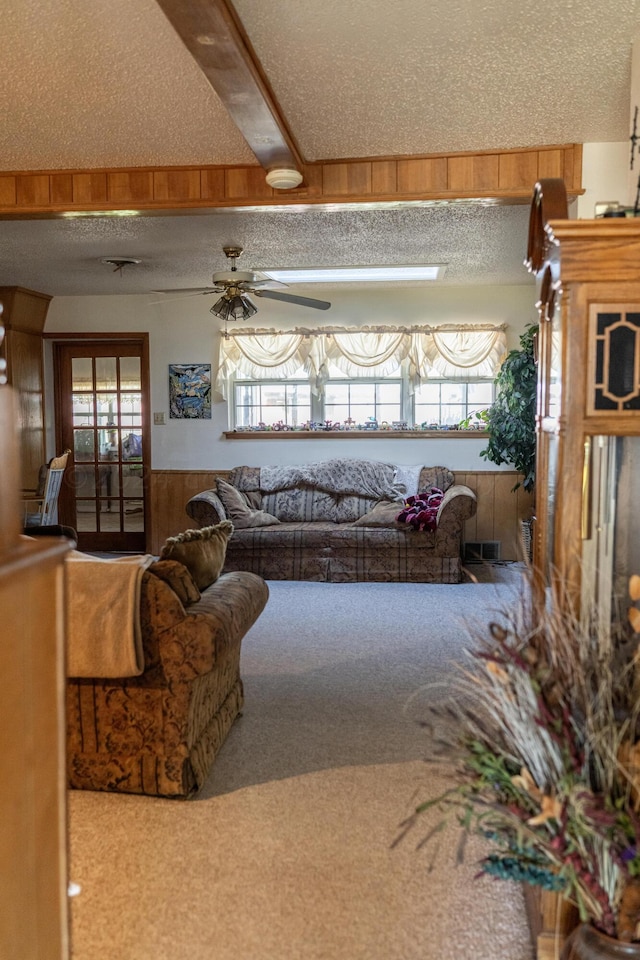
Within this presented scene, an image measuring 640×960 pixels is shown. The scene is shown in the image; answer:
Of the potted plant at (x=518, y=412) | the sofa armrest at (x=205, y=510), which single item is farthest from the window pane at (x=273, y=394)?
the potted plant at (x=518, y=412)

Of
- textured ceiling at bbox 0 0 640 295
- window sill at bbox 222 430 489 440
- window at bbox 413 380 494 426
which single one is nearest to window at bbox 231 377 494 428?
window at bbox 413 380 494 426

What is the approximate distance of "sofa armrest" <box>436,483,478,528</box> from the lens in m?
6.23

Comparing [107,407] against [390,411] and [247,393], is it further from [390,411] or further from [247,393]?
[390,411]

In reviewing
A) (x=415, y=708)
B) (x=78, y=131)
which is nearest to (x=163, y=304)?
(x=78, y=131)

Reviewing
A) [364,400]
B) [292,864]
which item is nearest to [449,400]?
[364,400]

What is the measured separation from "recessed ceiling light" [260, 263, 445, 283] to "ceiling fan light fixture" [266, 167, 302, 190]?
281 centimetres

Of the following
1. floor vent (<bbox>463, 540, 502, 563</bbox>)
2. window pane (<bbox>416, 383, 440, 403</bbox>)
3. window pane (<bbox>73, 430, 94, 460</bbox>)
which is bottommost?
floor vent (<bbox>463, 540, 502, 563</bbox>)

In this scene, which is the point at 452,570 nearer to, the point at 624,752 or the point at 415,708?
the point at 415,708

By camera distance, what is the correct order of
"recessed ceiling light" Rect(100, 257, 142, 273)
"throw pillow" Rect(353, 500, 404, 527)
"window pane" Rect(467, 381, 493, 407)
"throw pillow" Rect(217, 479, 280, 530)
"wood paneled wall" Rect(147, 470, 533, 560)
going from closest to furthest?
1. "recessed ceiling light" Rect(100, 257, 142, 273)
2. "throw pillow" Rect(353, 500, 404, 527)
3. "throw pillow" Rect(217, 479, 280, 530)
4. "wood paneled wall" Rect(147, 470, 533, 560)
5. "window pane" Rect(467, 381, 493, 407)

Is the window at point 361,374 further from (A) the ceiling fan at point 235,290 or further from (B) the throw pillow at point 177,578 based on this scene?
(B) the throw pillow at point 177,578

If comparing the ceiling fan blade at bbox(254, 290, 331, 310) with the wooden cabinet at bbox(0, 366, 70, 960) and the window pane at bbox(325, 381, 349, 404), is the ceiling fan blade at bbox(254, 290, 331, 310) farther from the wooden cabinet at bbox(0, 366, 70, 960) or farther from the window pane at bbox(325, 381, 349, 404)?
the wooden cabinet at bbox(0, 366, 70, 960)

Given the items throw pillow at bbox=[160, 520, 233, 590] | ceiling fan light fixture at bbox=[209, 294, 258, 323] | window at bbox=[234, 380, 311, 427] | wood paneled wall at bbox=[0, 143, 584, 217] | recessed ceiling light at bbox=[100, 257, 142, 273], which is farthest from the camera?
window at bbox=[234, 380, 311, 427]

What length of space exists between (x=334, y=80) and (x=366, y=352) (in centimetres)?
452

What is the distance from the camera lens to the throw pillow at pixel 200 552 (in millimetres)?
2994
